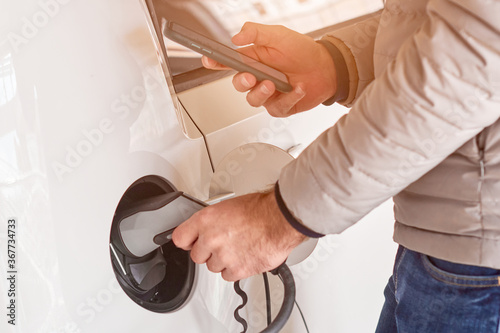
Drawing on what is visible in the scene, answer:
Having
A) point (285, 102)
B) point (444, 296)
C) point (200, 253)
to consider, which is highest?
point (285, 102)

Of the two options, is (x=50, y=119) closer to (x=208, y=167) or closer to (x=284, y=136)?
(x=208, y=167)

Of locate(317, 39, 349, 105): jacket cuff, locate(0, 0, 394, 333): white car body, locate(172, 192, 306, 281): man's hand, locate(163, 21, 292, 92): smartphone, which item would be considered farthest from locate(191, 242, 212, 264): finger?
locate(317, 39, 349, 105): jacket cuff

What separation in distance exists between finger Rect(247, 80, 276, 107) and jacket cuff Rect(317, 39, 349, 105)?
0.42 ft

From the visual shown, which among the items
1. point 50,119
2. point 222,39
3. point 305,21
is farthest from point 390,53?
point 305,21

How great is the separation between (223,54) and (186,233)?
0.26 m

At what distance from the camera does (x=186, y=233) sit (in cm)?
73

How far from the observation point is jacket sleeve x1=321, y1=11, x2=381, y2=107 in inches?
36.4

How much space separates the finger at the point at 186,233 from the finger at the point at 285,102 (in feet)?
0.99

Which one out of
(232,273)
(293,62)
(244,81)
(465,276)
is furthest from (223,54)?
(465,276)

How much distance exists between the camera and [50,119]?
0.62 meters

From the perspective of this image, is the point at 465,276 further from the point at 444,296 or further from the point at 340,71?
the point at 340,71

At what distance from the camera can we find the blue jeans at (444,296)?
25.8 inches

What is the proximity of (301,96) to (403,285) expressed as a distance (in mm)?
350

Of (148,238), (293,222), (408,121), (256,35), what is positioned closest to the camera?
(408,121)
